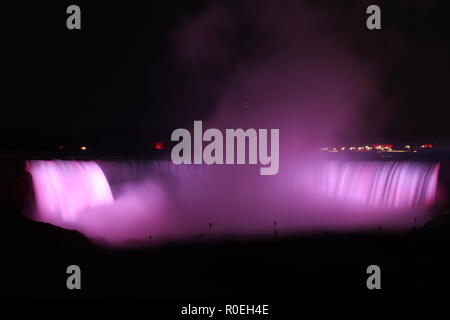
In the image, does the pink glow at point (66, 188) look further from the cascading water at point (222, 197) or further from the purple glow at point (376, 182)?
the purple glow at point (376, 182)

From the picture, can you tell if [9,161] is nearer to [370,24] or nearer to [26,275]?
[26,275]

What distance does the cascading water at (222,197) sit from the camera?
47.9ft

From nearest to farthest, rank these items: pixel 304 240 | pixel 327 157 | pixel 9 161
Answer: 1. pixel 9 161
2. pixel 304 240
3. pixel 327 157

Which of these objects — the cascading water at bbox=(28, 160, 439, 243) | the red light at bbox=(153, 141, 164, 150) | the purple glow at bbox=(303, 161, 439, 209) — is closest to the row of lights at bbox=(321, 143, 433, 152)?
the purple glow at bbox=(303, 161, 439, 209)

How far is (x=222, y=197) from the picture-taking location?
2241 centimetres

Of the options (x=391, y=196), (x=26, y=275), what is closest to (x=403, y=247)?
(x=391, y=196)

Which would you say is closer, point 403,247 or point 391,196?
point 403,247

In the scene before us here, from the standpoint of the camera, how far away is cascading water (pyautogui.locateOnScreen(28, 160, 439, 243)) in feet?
47.9

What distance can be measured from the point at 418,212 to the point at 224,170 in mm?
12859

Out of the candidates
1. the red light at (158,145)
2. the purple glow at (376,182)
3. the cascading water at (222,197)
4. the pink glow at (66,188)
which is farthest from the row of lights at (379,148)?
the pink glow at (66,188)

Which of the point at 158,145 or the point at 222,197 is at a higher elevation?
the point at 158,145

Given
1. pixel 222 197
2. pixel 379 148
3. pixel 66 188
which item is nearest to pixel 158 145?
pixel 222 197

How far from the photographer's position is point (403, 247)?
36.0 feet

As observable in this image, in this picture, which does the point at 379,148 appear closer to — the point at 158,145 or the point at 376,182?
the point at 376,182
